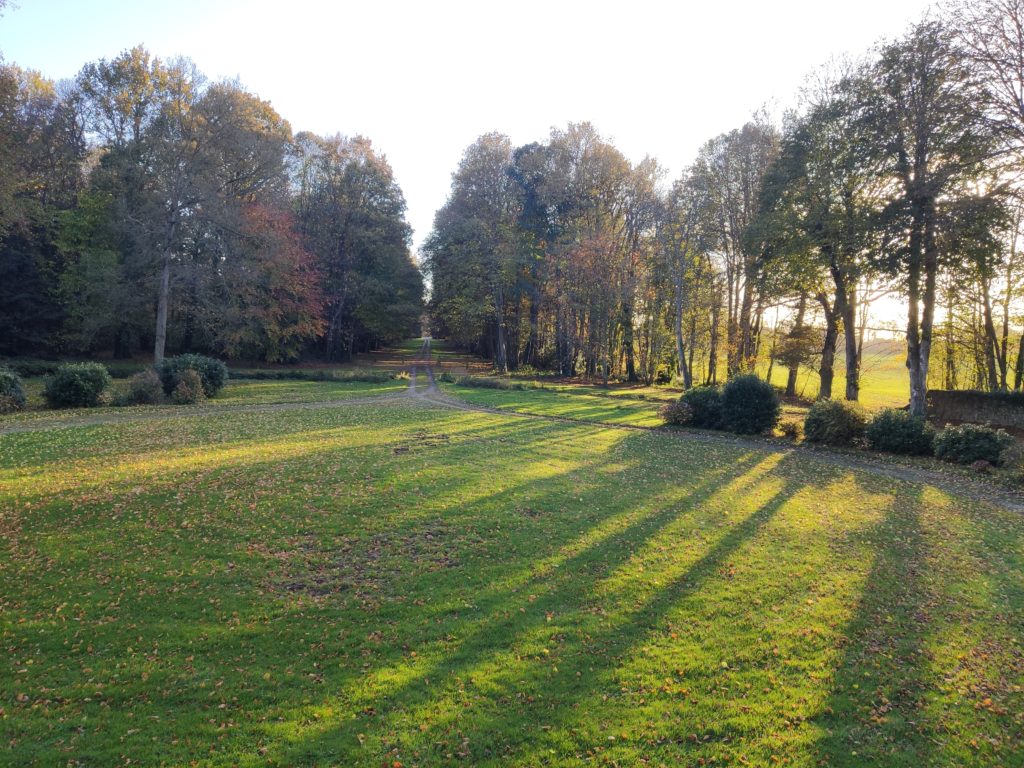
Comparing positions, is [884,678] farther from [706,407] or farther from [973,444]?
[706,407]

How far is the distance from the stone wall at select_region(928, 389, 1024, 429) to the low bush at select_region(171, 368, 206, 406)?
109ft

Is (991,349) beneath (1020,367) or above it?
above

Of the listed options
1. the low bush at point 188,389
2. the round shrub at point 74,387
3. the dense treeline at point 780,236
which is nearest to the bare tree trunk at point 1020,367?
the dense treeline at point 780,236

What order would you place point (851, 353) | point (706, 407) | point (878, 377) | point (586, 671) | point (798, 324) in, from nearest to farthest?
1. point (586, 671)
2. point (706, 407)
3. point (851, 353)
4. point (798, 324)
5. point (878, 377)

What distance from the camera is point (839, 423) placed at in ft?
57.8

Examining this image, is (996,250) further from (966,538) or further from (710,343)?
(710,343)

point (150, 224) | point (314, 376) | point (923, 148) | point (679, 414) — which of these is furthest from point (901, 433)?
point (150, 224)

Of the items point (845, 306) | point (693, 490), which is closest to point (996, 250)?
point (845, 306)

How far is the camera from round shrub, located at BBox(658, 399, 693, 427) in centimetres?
2138

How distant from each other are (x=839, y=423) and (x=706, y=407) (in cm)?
479

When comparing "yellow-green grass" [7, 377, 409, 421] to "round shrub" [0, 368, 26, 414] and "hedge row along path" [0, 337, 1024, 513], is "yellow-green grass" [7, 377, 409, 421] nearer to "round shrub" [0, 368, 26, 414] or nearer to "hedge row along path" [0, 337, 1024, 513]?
"round shrub" [0, 368, 26, 414]

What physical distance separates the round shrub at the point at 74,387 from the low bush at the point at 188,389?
2879 millimetres

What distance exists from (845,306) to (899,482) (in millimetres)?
14588

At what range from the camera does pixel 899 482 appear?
13312mm
